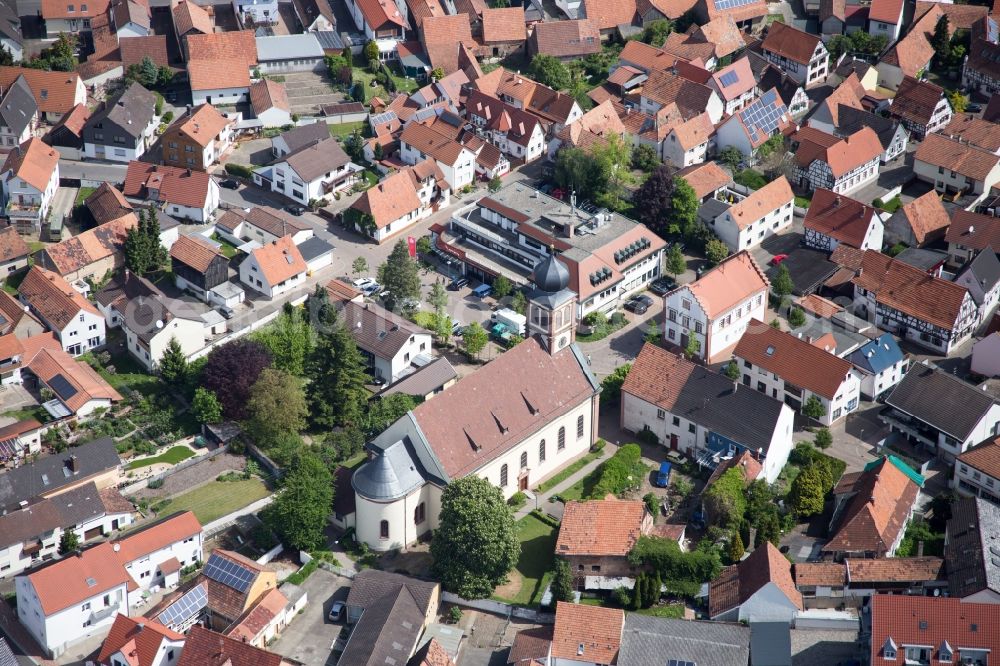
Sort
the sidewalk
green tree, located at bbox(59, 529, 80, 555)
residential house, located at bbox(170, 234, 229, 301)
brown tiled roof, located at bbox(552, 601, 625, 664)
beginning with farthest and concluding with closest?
residential house, located at bbox(170, 234, 229, 301) → the sidewalk → green tree, located at bbox(59, 529, 80, 555) → brown tiled roof, located at bbox(552, 601, 625, 664)

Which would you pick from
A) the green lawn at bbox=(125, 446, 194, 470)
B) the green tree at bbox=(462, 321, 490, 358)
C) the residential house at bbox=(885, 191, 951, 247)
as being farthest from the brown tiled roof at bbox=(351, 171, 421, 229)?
the residential house at bbox=(885, 191, 951, 247)

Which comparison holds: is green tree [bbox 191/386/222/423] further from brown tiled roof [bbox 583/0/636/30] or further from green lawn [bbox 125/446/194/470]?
brown tiled roof [bbox 583/0/636/30]

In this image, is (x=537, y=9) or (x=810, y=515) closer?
(x=810, y=515)

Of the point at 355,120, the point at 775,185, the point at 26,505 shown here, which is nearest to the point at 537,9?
the point at 355,120

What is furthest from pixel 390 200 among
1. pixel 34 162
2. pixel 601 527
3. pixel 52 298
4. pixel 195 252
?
pixel 601 527

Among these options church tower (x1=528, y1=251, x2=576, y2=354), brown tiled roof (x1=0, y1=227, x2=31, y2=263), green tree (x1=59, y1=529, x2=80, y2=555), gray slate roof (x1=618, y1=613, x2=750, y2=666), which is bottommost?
gray slate roof (x1=618, y1=613, x2=750, y2=666)

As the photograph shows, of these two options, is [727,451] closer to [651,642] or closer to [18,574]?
[651,642]

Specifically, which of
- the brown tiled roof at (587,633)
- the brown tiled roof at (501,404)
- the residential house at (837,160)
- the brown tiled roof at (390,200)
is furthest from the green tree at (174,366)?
the residential house at (837,160)
